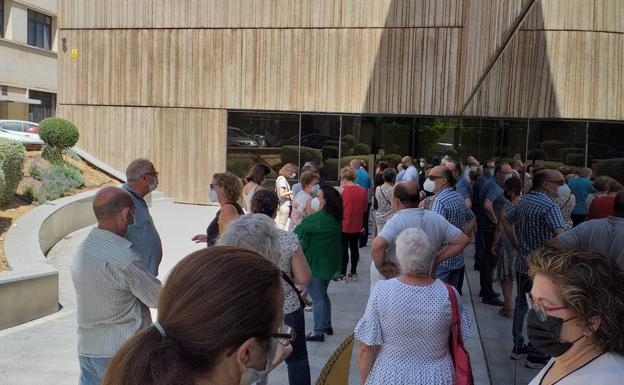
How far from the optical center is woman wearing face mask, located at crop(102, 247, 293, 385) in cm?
148

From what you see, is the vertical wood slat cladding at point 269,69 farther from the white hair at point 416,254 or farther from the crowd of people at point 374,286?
the white hair at point 416,254

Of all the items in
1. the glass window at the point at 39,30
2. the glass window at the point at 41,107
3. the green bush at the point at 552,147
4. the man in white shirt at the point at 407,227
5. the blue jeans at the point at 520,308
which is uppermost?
the glass window at the point at 39,30

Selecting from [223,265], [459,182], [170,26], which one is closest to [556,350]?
[223,265]

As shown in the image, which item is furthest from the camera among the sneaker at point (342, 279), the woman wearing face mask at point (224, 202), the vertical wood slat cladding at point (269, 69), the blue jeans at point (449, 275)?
the vertical wood slat cladding at point (269, 69)

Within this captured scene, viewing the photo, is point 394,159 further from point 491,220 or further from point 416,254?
point 416,254

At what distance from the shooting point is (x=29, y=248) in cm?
939

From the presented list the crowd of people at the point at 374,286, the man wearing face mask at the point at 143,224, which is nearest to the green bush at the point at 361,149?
the crowd of people at the point at 374,286

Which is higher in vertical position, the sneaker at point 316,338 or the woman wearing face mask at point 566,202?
the woman wearing face mask at point 566,202

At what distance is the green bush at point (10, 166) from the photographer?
1190cm

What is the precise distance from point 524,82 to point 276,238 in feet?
7.75

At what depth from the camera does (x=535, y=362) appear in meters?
4.14

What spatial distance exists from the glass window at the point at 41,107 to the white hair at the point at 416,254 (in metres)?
43.0

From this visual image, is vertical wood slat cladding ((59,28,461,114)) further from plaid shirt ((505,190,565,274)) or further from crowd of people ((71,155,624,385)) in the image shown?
plaid shirt ((505,190,565,274))

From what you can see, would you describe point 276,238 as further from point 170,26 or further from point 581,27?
point 170,26
